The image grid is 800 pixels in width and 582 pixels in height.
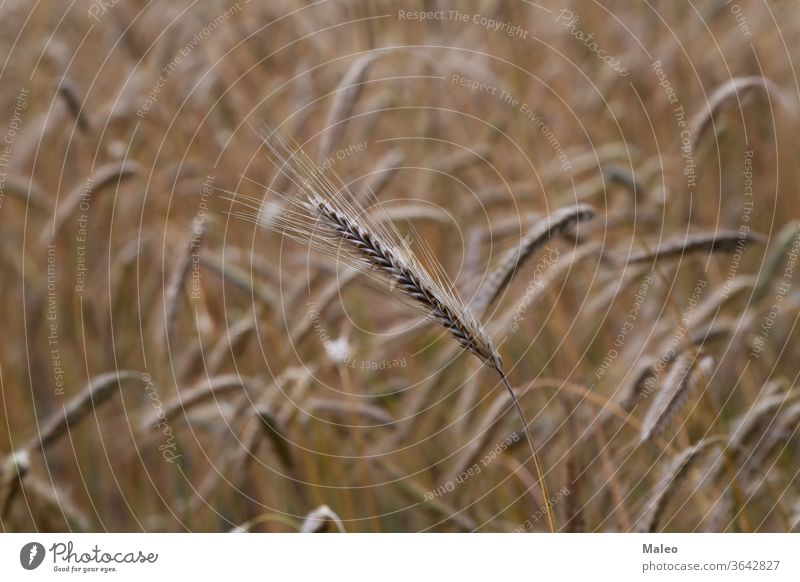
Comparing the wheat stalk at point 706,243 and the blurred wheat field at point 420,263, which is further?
the blurred wheat field at point 420,263

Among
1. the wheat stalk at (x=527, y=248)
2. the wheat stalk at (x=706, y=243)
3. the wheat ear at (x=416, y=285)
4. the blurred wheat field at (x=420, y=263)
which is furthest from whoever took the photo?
the blurred wheat field at (x=420, y=263)

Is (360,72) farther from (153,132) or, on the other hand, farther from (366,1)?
(153,132)

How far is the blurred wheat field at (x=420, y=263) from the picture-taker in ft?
5.28

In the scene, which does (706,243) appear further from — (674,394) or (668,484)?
(668,484)

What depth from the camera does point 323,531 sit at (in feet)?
4.74
